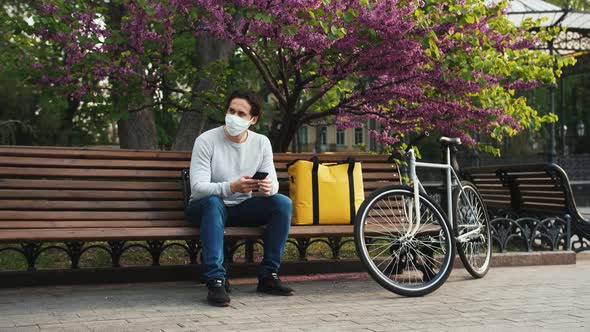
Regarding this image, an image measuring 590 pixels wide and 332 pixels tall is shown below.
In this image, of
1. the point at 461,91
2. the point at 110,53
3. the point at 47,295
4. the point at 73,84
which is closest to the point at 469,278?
the point at 461,91

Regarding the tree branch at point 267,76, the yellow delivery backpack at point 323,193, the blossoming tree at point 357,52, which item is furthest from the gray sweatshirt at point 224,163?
the tree branch at point 267,76

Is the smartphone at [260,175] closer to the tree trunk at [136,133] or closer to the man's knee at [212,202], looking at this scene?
the man's knee at [212,202]

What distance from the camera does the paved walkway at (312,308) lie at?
4469 mm

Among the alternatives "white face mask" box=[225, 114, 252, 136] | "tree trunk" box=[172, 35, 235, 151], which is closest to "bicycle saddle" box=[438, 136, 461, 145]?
"white face mask" box=[225, 114, 252, 136]

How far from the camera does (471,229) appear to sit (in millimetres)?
6773

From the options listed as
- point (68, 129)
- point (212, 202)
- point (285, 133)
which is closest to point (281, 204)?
point (212, 202)

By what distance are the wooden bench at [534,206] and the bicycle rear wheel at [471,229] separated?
101 centimetres

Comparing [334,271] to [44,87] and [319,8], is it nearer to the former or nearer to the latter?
[319,8]

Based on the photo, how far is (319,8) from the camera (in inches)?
265

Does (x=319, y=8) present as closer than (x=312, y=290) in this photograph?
No

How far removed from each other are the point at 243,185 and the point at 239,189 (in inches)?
1.9

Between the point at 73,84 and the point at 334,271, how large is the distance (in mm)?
3743

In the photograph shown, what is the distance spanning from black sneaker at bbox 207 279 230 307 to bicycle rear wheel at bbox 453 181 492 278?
80.6 inches

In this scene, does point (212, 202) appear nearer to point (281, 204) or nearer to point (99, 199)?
point (281, 204)
